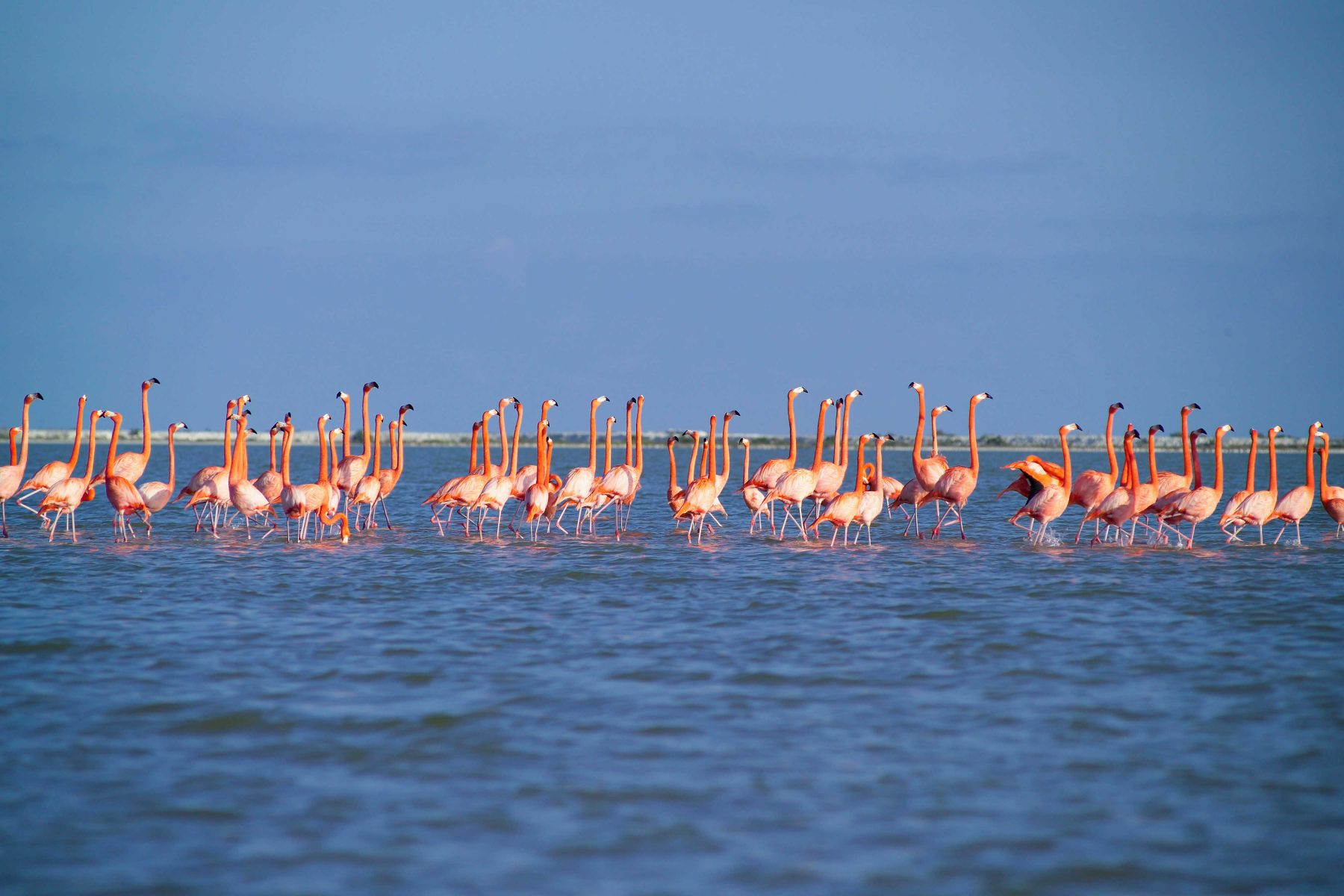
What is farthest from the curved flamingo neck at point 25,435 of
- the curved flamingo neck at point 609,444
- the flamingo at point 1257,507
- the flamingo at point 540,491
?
the flamingo at point 1257,507

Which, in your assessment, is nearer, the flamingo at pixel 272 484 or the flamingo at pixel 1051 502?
the flamingo at pixel 1051 502

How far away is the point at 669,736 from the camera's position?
663 centimetres

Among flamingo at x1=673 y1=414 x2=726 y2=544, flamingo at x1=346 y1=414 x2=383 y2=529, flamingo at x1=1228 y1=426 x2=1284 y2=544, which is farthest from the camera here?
flamingo at x1=346 y1=414 x2=383 y2=529

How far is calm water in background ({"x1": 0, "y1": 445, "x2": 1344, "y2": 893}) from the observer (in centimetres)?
496

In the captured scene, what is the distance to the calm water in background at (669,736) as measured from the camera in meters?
4.96

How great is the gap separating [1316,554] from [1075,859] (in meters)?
11.8

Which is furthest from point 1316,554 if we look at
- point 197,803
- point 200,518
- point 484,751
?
point 200,518

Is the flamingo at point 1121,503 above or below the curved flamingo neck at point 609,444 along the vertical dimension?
below

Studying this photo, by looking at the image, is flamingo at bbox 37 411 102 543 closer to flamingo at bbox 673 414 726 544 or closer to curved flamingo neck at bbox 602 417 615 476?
curved flamingo neck at bbox 602 417 615 476

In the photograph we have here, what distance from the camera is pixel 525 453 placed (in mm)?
88688

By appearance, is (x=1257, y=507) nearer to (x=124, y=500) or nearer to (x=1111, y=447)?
(x=1111, y=447)

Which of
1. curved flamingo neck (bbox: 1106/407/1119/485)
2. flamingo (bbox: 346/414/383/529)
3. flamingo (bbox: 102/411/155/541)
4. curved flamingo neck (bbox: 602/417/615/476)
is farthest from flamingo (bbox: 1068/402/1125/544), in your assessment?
flamingo (bbox: 102/411/155/541)

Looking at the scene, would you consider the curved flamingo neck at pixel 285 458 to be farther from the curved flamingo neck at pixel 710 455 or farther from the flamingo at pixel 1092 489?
the flamingo at pixel 1092 489

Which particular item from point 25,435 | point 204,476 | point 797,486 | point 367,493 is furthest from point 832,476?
point 25,435
